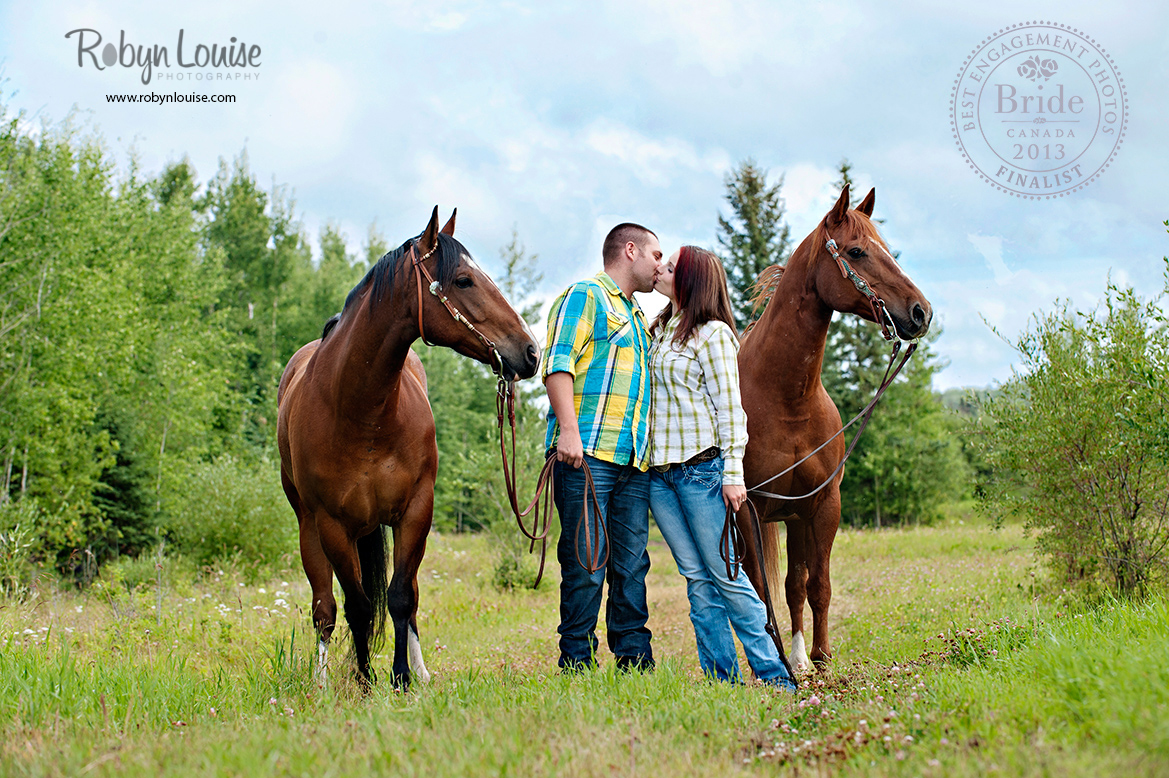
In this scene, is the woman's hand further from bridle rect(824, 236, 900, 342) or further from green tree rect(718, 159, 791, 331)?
green tree rect(718, 159, 791, 331)

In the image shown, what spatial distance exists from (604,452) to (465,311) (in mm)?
973

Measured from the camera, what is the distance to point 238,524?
1210 cm

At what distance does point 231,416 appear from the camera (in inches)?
1059

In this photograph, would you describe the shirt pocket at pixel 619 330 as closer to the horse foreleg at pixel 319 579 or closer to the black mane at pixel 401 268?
the black mane at pixel 401 268

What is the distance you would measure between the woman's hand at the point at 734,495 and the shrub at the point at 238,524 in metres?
9.86

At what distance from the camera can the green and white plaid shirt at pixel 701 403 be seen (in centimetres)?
367

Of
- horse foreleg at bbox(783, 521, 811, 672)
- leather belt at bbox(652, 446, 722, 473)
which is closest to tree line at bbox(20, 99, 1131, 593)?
horse foreleg at bbox(783, 521, 811, 672)

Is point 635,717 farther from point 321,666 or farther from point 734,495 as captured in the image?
point 321,666

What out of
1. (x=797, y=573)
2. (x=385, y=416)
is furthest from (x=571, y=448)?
(x=797, y=573)

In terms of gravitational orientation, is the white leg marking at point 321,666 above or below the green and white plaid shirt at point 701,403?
below

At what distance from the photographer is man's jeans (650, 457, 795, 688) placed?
144 inches

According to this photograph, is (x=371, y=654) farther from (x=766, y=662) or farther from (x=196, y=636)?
(x=766, y=662)

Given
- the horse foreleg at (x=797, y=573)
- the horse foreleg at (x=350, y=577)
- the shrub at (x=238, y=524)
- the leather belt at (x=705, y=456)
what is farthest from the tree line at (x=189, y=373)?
the horse foreleg at (x=350, y=577)

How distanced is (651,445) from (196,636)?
430cm
